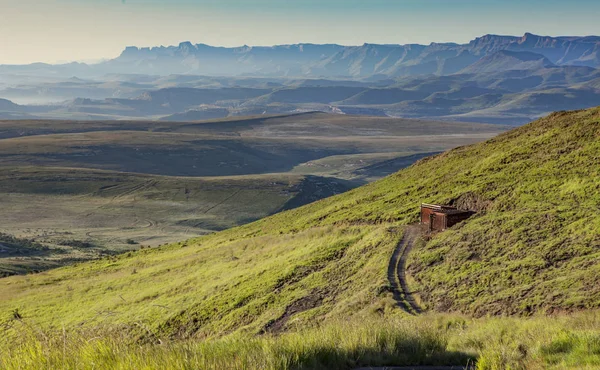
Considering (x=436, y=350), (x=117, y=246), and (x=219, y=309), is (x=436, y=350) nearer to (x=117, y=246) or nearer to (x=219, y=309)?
(x=219, y=309)

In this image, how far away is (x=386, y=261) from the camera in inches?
989

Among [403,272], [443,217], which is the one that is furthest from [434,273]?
[443,217]

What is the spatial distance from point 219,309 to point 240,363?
19.2m

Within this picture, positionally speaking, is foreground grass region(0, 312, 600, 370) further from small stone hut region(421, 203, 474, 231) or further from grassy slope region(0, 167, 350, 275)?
grassy slope region(0, 167, 350, 275)

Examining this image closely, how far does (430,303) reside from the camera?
2006 cm

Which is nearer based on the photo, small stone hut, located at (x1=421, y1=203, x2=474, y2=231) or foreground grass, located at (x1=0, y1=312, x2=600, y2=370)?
foreground grass, located at (x1=0, y1=312, x2=600, y2=370)

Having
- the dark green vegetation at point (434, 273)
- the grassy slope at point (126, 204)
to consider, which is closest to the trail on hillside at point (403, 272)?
the dark green vegetation at point (434, 273)

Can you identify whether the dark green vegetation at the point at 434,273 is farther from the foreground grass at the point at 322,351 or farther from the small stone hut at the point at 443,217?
the small stone hut at the point at 443,217

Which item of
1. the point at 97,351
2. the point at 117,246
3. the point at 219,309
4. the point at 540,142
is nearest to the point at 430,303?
the point at 219,309

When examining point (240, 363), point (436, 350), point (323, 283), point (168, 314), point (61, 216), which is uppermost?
point (240, 363)

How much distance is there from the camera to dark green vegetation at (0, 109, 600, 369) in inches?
647

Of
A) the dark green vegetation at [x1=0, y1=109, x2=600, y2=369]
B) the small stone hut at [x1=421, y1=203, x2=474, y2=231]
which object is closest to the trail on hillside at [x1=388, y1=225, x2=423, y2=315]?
the dark green vegetation at [x1=0, y1=109, x2=600, y2=369]

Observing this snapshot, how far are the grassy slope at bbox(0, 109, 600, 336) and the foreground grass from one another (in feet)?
13.7

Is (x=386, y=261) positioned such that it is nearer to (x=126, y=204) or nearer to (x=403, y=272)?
(x=403, y=272)
